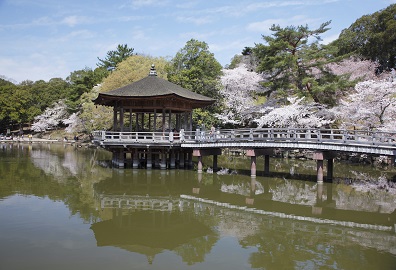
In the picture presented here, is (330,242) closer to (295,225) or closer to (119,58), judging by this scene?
(295,225)

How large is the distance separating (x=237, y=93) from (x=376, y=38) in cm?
1650

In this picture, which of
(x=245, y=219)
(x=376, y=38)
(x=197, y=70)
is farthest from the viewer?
(x=376, y=38)

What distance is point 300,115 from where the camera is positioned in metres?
32.2

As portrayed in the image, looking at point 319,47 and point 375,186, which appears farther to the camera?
point 319,47

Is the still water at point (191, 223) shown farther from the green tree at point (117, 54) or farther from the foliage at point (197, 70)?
the green tree at point (117, 54)

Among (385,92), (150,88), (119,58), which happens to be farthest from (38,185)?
(119,58)

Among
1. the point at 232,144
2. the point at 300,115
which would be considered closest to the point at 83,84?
the point at 300,115

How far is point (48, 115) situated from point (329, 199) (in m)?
Result: 60.0

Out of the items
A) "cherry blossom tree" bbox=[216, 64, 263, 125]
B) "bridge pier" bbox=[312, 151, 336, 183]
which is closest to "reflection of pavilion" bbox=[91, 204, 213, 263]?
"bridge pier" bbox=[312, 151, 336, 183]

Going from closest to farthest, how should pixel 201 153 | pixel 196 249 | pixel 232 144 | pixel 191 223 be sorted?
pixel 196 249 < pixel 191 223 < pixel 232 144 < pixel 201 153

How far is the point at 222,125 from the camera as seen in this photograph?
4150 cm

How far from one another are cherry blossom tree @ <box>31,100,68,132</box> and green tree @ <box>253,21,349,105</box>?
44.5 m

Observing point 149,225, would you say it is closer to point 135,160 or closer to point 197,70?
point 135,160

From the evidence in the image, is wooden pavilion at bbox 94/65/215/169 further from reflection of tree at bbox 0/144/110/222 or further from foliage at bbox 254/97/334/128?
foliage at bbox 254/97/334/128
